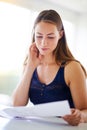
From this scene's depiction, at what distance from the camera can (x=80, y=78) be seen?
98 cm

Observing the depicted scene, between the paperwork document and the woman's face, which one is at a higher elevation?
the woman's face

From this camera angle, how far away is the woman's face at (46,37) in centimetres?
104

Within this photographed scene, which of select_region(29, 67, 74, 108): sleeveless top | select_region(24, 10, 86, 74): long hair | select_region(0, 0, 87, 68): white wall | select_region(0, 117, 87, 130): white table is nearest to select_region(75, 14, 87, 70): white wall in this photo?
select_region(0, 0, 87, 68): white wall

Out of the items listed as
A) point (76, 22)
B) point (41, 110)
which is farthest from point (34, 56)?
point (76, 22)

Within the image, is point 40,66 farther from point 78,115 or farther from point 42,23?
point 78,115

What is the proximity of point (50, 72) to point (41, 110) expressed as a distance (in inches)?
14.6

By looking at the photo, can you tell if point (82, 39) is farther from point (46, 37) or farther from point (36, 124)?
point (36, 124)

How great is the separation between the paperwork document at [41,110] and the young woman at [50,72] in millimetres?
260

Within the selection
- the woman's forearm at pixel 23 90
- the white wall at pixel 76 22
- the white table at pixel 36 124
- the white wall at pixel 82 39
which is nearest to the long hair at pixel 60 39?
the woman's forearm at pixel 23 90

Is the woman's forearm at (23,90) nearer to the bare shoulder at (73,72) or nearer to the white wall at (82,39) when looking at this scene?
the bare shoulder at (73,72)

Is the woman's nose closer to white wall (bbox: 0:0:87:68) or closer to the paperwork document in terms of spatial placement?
the paperwork document

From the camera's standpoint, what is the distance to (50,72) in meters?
1.06

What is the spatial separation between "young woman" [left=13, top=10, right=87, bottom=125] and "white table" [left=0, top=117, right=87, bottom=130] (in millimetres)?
223

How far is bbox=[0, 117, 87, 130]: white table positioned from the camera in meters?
0.65
